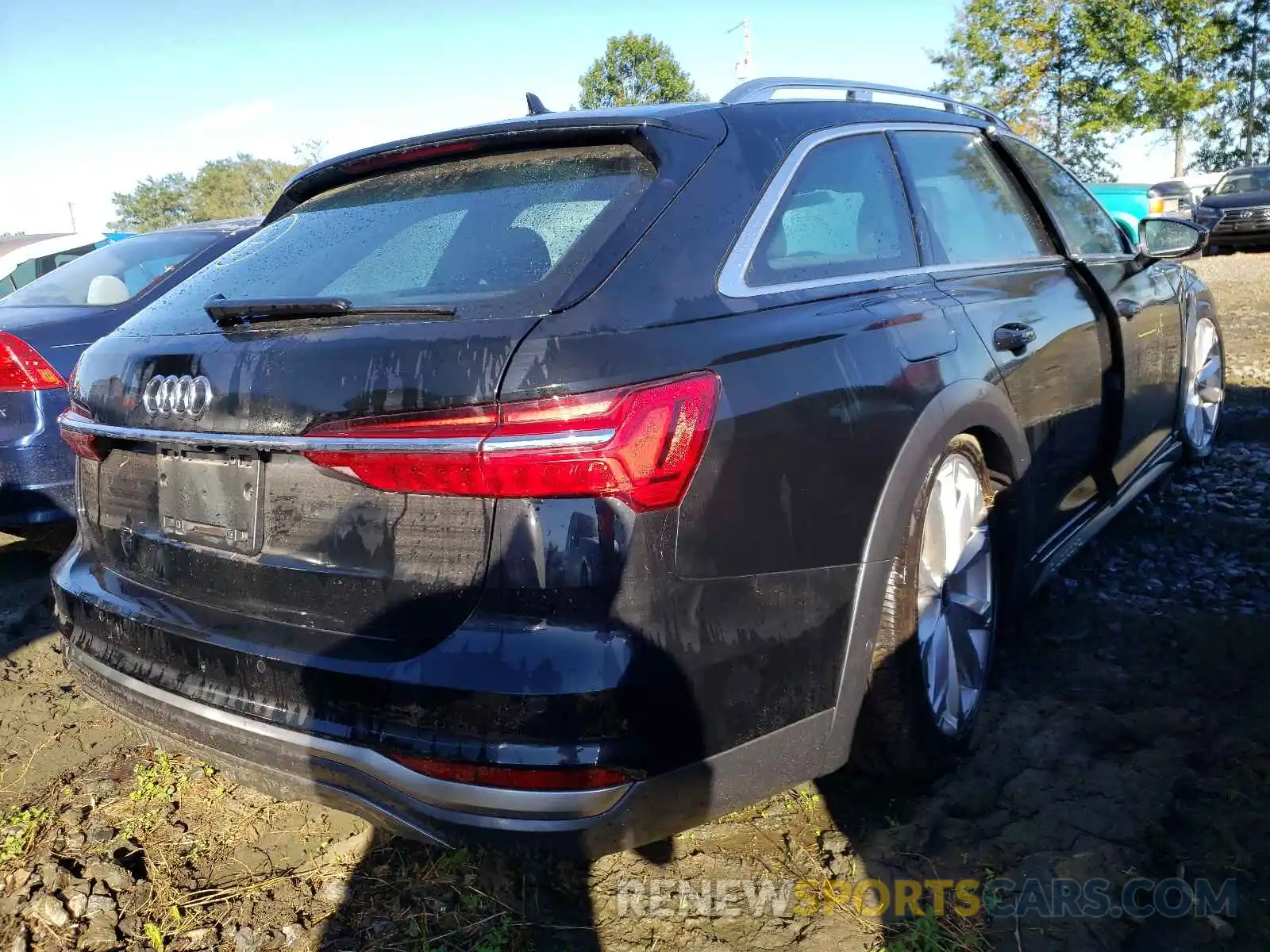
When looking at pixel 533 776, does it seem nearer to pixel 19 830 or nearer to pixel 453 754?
pixel 453 754

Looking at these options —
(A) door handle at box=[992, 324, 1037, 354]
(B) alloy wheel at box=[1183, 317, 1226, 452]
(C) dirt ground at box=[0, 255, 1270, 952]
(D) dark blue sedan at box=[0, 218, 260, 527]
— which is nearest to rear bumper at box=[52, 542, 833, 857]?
(C) dirt ground at box=[0, 255, 1270, 952]

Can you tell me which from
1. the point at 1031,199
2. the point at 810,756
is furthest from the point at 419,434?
the point at 1031,199

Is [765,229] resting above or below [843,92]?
below

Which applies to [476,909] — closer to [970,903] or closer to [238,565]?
[238,565]

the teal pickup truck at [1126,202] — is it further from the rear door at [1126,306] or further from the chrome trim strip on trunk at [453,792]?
the chrome trim strip on trunk at [453,792]

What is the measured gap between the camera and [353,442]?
168 centimetres

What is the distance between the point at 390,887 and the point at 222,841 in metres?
0.55

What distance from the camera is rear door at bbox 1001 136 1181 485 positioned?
3.43m

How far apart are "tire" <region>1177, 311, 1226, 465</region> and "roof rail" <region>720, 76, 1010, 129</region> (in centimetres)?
158

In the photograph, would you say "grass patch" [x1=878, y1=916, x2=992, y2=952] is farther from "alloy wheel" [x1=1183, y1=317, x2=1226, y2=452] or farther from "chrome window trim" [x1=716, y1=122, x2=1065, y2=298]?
"alloy wheel" [x1=1183, y1=317, x2=1226, y2=452]

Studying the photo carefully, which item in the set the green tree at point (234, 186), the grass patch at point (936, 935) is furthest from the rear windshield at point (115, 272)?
the green tree at point (234, 186)

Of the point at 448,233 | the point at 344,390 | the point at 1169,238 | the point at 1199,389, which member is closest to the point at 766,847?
the point at 344,390

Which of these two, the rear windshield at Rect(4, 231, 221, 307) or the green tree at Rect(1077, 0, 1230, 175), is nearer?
the rear windshield at Rect(4, 231, 221, 307)

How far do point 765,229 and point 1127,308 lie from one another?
6.84 ft
